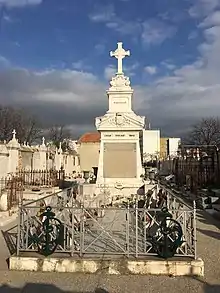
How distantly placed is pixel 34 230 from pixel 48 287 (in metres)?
2.19

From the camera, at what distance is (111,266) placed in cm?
701

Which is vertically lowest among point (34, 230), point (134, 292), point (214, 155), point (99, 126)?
point (134, 292)

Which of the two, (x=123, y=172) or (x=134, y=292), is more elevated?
(x=123, y=172)

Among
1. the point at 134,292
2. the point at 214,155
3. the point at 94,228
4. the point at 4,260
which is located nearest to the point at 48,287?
the point at 134,292

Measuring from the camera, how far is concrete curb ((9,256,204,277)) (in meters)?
6.91

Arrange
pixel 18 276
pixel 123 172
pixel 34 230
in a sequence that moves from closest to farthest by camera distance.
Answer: pixel 18 276
pixel 34 230
pixel 123 172

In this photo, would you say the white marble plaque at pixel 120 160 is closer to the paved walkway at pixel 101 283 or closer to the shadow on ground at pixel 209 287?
the paved walkway at pixel 101 283

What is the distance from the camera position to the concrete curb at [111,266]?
691 cm

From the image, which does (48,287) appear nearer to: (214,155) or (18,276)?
(18,276)

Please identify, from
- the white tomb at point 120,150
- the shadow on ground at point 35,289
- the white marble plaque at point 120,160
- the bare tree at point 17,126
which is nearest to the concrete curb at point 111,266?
the shadow on ground at point 35,289

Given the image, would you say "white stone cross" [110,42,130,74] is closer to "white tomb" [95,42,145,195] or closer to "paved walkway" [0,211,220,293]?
"white tomb" [95,42,145,195]

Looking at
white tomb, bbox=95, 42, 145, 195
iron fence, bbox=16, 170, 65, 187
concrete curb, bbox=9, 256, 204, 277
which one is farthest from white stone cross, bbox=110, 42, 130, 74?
concrete curb, bbox=9, 256, 204, 277

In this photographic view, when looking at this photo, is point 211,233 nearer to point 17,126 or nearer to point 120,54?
point 120,54

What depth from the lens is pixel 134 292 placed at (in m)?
5.99
